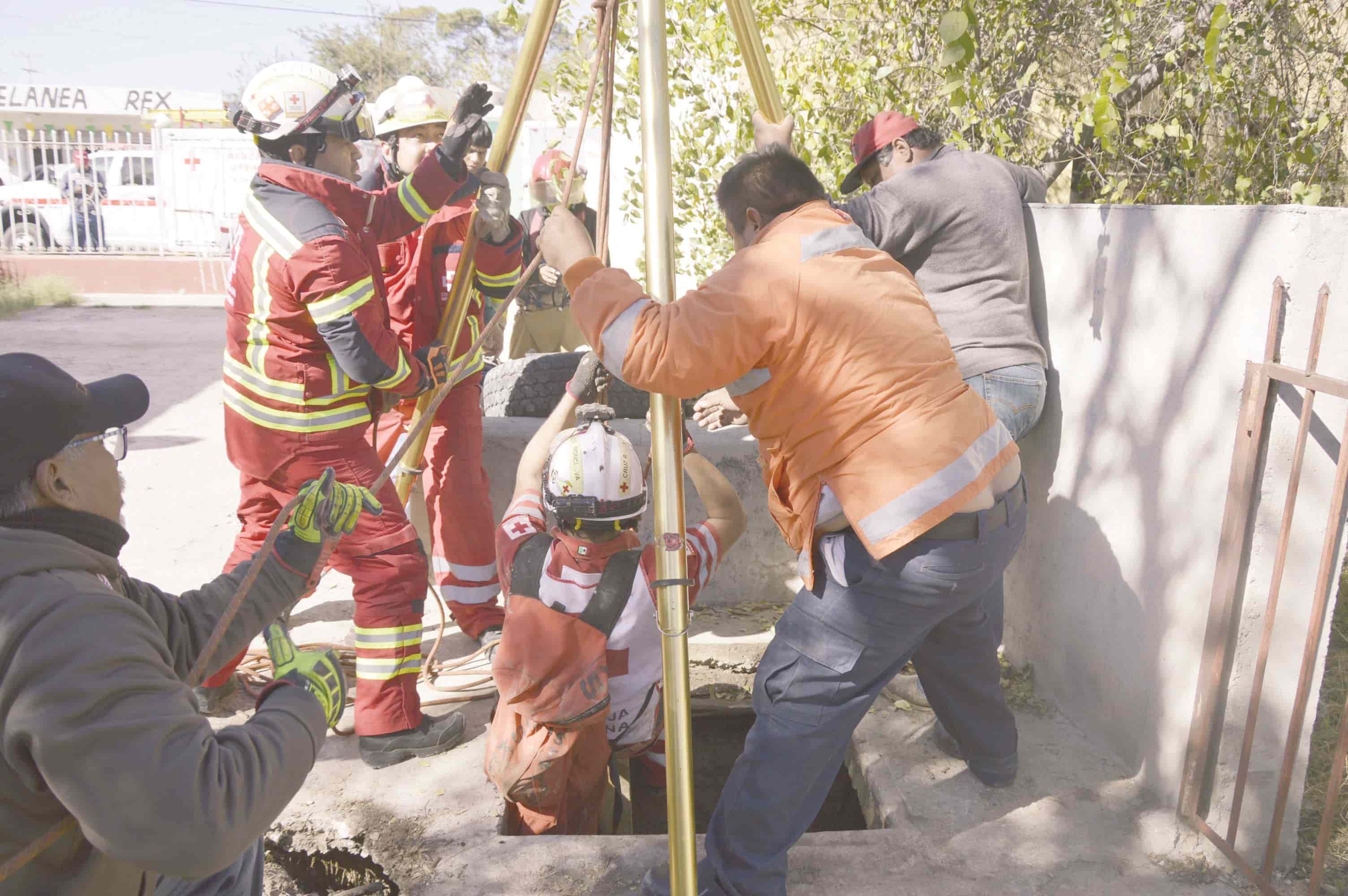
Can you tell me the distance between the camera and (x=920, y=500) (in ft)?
7.59

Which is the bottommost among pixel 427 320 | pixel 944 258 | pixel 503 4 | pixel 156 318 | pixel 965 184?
pixel 156 318

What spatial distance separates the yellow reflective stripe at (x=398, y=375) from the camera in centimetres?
336

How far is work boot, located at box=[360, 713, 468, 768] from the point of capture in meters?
3.30

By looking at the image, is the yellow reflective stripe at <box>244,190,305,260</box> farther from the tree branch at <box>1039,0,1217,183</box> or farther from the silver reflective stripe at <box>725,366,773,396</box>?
the tree branch at <box>1039,0,1217,183</box>

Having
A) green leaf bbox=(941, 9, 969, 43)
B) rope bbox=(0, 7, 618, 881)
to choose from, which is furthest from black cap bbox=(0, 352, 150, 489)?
green leaf bbox=(941, 9, 969, 43)

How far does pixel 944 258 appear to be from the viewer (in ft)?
11.5

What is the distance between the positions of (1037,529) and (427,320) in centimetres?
253

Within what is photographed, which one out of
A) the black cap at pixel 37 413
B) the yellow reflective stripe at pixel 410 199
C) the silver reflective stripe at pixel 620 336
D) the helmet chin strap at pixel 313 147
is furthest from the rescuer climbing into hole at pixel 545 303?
the black cap at pixel 37 413

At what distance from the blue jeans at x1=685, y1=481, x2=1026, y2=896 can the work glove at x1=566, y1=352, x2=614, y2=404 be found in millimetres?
1023

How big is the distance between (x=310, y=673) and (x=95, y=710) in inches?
20.4

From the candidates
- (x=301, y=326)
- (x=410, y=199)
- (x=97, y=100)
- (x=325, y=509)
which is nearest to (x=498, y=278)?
(x=410, y=199)

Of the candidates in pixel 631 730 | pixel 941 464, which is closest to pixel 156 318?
pixel 631 730

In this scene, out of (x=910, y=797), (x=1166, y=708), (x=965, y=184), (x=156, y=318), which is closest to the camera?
(x=1166, y=708)

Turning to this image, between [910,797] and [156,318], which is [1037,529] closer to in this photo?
[910,797]
